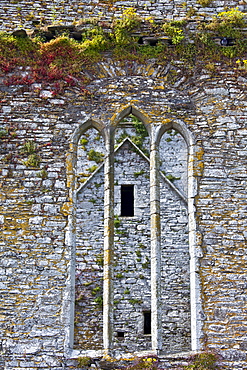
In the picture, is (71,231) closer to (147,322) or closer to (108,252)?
Result: (108,252)

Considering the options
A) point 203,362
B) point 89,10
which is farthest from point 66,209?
point 89,10

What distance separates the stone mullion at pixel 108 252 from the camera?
9633mm

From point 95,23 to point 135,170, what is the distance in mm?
4037

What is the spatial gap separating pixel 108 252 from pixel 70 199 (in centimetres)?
104

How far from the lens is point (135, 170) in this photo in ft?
48.0

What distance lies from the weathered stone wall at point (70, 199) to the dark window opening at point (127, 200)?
3.74 metres

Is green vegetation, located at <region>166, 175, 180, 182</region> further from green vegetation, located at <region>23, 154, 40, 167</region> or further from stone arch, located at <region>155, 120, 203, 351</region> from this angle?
green vegetation, located at <region>23, 154, 40, 167</region>

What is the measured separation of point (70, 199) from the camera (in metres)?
10.5

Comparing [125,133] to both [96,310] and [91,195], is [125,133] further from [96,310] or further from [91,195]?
[96,310]

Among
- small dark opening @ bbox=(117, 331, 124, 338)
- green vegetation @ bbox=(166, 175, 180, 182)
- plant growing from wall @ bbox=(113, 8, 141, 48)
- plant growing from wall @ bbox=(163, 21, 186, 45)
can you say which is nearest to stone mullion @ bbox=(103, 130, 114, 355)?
plant growing from wall @ bbox=(113, 8, 141, 48)

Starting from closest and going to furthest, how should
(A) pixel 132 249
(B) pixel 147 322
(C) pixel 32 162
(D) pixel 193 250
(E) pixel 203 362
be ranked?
1. (E) pixel 203 362
2. (D) pixel 193 250
3. (C) pixel 32 162
4. (B) pixel 147 322
5. (A) pixel 132 249

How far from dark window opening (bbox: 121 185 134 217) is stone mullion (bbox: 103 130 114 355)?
3825 millimetres

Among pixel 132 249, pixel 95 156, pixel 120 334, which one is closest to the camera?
pixel 120 334

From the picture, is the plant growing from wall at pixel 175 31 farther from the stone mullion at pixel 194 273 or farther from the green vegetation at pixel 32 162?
the green vegetation at pixel 32 162
